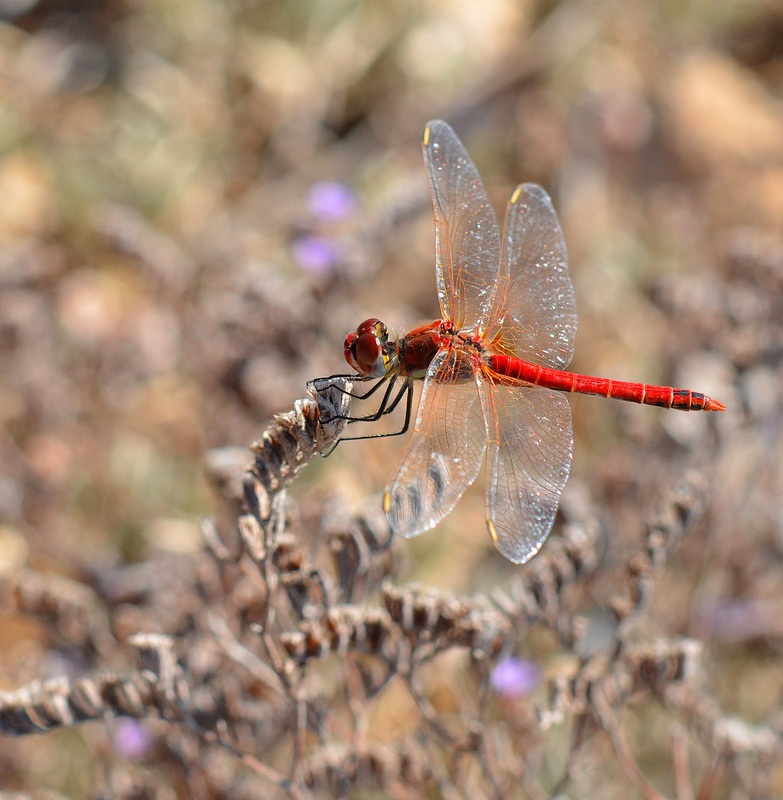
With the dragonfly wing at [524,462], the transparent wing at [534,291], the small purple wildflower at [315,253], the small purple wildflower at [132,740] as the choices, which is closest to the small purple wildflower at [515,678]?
the dragonfly wing at [524,462]

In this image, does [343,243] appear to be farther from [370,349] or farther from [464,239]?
[370,349]

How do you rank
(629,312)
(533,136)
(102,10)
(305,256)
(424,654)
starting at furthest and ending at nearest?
1. (102,10)
2. (533,136)
3. (629,312)
4. (305,256)
5. (424,654)

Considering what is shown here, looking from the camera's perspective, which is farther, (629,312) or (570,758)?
(629,312)

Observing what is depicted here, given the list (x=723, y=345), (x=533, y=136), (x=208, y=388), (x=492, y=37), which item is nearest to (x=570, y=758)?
(x=723, y=345)

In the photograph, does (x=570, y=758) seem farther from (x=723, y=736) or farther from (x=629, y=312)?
(x=629, y=312)

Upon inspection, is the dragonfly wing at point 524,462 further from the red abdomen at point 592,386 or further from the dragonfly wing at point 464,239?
the dragonfly wing at point 464,239

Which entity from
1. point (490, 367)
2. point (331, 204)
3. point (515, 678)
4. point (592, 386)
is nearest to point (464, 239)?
point (490, 367)

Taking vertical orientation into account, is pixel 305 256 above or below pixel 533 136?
below
